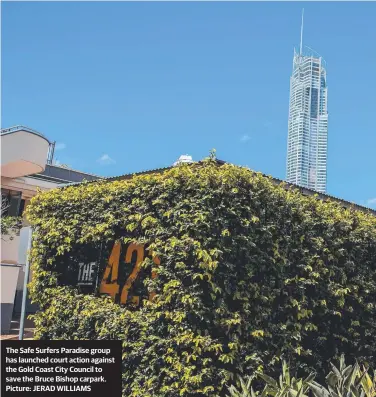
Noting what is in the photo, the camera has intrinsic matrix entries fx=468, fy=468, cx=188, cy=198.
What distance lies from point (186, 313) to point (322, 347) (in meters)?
2.38

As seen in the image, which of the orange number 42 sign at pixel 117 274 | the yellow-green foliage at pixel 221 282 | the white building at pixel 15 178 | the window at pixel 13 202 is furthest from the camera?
the window at pixel 13 202

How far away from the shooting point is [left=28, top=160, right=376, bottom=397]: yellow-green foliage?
528cm

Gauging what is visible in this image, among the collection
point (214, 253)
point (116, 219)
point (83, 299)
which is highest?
point (116, 219)

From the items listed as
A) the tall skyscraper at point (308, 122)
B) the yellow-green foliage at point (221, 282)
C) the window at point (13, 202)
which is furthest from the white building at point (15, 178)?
the tall skyscraper at point (308, 122)

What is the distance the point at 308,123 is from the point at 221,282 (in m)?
123

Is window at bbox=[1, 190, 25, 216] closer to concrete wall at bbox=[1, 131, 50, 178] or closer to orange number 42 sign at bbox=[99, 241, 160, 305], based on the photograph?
concrete wall at bbox=[1, 131, 50, 178]

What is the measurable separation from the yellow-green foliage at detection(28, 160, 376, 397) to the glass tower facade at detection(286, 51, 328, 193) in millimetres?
74507

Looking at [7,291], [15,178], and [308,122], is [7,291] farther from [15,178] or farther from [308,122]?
[308,122]

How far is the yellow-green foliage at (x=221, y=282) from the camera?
528 cm

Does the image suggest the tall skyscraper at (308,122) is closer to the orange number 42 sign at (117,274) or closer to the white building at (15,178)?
the white building at (15,178)

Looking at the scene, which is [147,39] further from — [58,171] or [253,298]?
[58,171]

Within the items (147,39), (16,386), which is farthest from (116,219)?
(147,39)

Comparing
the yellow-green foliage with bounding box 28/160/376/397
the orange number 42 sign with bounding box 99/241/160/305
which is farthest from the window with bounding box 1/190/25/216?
the orange number 42 sign with bounding box 99/241/160/305

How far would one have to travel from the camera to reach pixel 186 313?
523 cm
